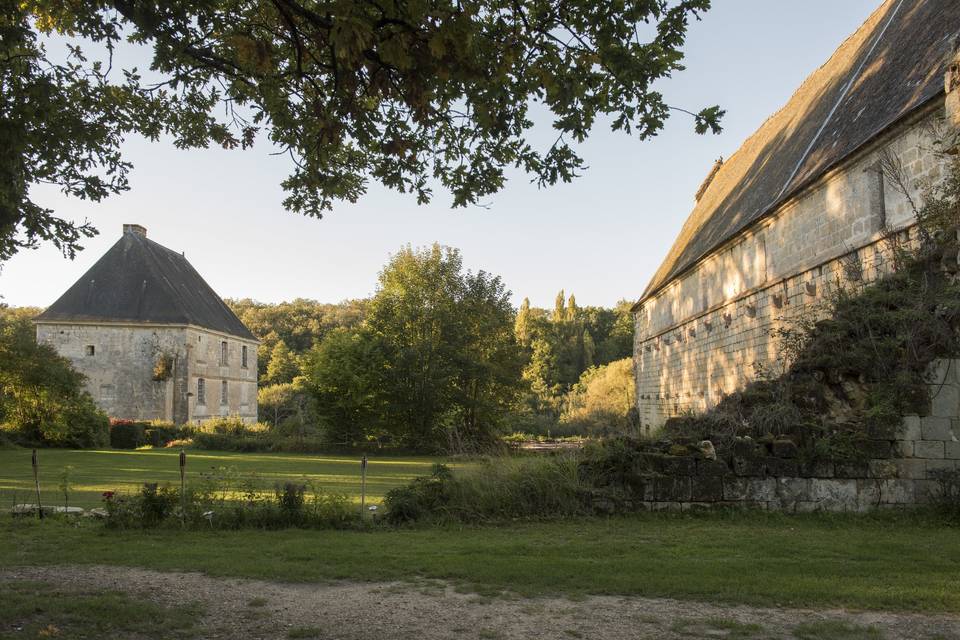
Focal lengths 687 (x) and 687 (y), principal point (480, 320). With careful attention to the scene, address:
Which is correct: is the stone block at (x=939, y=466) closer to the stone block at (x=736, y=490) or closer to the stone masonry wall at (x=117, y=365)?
the stone block at (x=736, y=490)

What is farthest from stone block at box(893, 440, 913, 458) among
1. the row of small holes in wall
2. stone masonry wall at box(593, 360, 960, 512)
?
the row of small holes in wall

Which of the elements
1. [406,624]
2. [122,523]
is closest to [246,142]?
[122,523]

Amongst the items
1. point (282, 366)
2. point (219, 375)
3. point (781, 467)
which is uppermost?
point (282, 366)

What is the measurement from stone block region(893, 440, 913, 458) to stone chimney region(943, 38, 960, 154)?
4300mm

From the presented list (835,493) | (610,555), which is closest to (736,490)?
(835,493)

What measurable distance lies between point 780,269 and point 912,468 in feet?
24.3

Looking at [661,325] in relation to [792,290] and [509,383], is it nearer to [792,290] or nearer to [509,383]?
[509,383]

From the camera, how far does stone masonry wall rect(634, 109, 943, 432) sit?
11.5m

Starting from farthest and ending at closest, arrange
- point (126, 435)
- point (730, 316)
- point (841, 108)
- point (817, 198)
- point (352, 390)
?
point (352, 390) → point (126, 435) → point (730, 316) → point (841, 108) → point (817, 198)

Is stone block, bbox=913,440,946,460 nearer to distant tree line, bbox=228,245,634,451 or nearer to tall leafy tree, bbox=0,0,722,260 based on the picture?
tall leafy tree, bbox=0,0,722,260

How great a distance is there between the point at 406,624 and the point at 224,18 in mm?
6053

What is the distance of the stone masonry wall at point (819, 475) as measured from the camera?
28.8 ft

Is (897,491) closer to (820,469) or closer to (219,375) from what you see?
(820,469)

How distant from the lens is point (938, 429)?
8.84 meters
